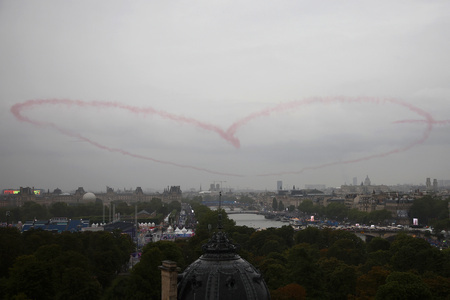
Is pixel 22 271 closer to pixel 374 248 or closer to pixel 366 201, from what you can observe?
pixel 374 248

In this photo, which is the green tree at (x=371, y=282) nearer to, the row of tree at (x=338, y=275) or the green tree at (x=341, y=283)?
the row of tree at (x=338, y=275)

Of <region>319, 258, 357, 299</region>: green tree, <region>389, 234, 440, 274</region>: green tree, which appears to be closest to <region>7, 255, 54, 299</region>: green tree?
<region>319, 258, 357, 299</region>: green tree

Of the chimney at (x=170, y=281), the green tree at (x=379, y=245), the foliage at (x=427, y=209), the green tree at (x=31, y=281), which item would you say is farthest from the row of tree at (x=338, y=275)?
the foliage at (x=427, y=209)

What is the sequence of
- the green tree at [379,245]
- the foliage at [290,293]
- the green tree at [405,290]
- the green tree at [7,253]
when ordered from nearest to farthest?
the green tree at [405,290]
the foliage at [290,293]
the green tree at [7,253]
the green tree at [379,245]

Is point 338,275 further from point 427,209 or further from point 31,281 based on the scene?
point 427,209

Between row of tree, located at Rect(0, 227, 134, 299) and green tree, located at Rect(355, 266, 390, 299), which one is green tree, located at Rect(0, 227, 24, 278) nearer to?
row of tree, located at Rect(0, 227, 134, 299)

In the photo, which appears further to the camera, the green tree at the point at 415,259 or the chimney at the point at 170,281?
the green tree at the point at 415,259

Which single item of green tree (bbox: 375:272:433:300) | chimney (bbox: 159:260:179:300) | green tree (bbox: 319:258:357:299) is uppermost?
chimney (bbox: 159:260:179:300)

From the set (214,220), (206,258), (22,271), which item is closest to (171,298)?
(206,258)
